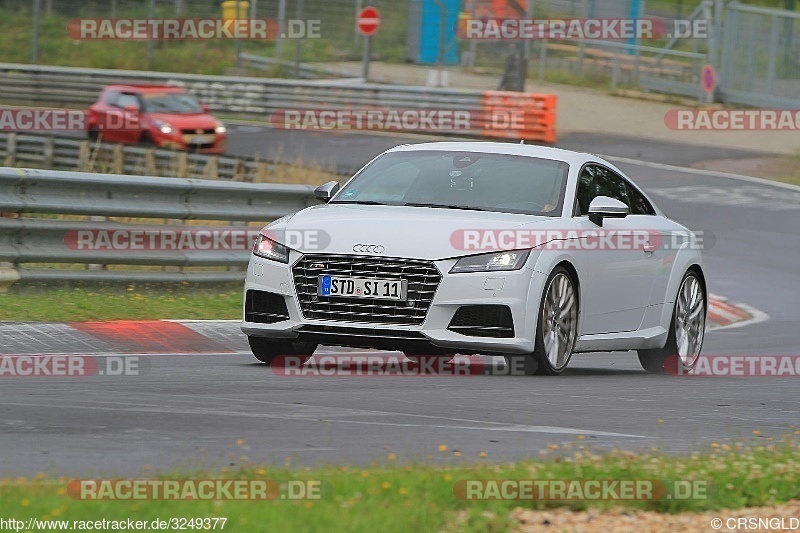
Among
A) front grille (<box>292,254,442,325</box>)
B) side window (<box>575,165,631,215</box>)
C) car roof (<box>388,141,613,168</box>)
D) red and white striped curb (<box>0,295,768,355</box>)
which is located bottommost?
red and white striped curb (<box>0,295,768,355</box>)

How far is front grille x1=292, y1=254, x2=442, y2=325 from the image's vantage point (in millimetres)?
9711

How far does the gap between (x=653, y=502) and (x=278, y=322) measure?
4.41 metres

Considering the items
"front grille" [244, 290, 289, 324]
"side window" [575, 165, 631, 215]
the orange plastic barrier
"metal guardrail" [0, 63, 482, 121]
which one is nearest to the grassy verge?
"front grille" [244, 290, 289, 324]

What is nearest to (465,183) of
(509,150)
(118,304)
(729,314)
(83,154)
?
(509,150)

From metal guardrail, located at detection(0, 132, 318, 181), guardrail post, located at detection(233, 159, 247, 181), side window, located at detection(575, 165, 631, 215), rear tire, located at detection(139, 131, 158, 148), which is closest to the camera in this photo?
side window, located at detection(575, 165, 631, 215)

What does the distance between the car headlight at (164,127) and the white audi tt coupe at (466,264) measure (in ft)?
67.4

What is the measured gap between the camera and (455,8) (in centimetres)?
4784

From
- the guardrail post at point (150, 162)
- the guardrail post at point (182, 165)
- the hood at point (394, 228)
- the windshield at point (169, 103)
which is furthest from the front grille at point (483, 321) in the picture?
the windshield at point (169, 103)

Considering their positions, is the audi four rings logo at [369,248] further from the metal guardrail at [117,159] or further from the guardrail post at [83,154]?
the guardrail post at [83,154]

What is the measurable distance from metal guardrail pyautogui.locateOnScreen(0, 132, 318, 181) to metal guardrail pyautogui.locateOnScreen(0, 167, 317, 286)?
1081 cm

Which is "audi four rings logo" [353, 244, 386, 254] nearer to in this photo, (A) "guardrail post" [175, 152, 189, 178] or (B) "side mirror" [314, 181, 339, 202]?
(B) "side mirror" [314, 181, 339, 202]

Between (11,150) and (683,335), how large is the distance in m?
20.6

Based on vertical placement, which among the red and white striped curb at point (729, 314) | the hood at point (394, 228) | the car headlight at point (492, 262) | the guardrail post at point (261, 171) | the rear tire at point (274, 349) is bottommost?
the red and white striped curb at point (729, 314)

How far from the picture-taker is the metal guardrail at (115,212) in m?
Answer: 13.0
